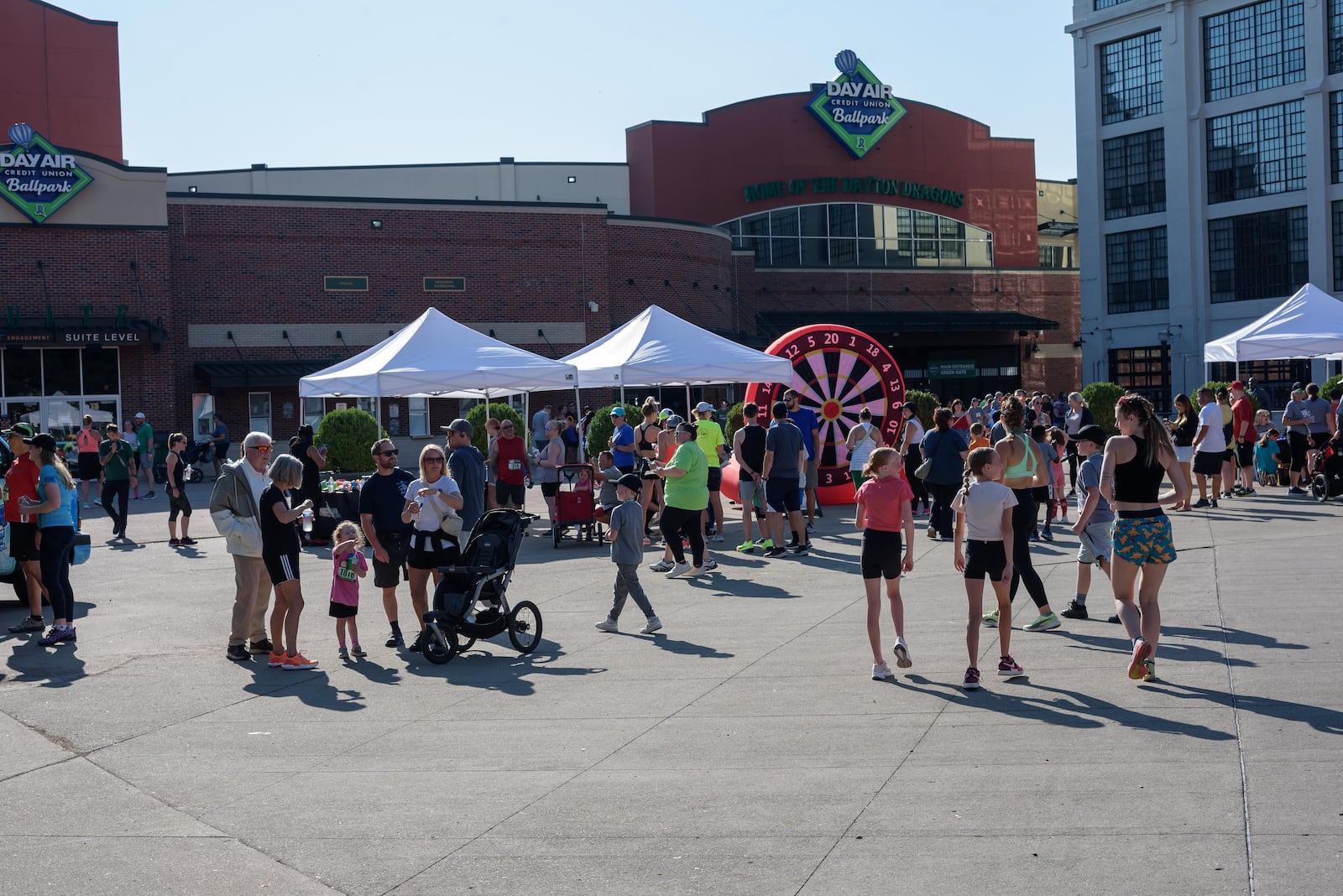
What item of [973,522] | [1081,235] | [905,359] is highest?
[1081,235]

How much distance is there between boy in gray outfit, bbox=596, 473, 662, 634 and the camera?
11.0 meters

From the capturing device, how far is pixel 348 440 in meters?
27.7

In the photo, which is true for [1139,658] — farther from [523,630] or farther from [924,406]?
[924,406]

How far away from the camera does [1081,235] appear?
5134 centimetres

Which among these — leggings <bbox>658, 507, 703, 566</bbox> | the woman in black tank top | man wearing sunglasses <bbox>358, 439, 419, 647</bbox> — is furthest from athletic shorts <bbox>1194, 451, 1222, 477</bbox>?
man wearing sunglasses <bbox>358, 439, 419, 647</bbox>

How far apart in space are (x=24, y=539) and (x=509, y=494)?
748 centimetres

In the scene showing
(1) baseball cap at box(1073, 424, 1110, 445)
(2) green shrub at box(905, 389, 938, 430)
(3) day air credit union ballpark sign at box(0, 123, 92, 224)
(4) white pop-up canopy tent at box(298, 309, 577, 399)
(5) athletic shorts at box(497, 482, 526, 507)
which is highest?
(3) day air credit union ballpark sign at box(0, 123, 92, 224)

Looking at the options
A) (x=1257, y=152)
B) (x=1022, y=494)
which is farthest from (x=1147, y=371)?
(x=1022, y=494)

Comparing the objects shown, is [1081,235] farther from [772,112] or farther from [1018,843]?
[1018,843]

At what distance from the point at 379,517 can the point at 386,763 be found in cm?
376

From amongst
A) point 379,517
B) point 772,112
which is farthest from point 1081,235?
point 379,517

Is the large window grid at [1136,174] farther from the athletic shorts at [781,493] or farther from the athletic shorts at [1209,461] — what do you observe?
the athletic shorts at [781,493]

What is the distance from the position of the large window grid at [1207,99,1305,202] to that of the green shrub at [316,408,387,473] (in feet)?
109

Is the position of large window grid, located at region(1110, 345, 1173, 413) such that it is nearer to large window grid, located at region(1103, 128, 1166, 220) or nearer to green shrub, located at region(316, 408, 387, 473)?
large window grid, located at region(1103, 128, 1166, 220)
